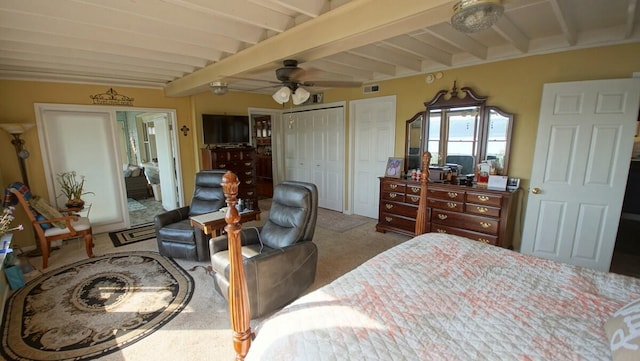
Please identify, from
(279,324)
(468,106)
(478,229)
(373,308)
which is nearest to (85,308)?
(279,324)

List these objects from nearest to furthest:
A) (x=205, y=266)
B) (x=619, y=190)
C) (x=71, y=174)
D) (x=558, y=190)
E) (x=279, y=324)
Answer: (x=279, y=324) < (x=619, y=190) < (x=558, y=190) < (x=205, y=266) < (x=71, y=174)

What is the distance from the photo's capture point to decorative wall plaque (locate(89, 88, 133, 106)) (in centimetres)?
421

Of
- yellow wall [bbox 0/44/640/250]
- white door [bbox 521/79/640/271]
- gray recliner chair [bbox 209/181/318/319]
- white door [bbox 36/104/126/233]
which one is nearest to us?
gray recliner chair [bbox 209/181/318/319]

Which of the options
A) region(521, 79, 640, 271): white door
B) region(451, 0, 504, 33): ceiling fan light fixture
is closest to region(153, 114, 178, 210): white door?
region(451, 0, 504, 33): ceiling fan light fixture

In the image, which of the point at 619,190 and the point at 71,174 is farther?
the point at 71,174

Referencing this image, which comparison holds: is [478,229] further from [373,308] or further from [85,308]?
[85,308]

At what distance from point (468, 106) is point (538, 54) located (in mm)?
839

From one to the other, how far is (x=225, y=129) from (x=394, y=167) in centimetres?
318

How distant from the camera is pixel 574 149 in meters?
2.77

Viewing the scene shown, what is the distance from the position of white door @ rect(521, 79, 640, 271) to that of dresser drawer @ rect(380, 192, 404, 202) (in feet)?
4.79

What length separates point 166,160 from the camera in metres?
5.28

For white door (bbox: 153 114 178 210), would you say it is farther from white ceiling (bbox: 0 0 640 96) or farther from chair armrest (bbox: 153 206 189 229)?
chair armrest (bbox: 153 206 189 229)

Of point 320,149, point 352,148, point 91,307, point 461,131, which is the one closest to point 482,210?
point 461,131

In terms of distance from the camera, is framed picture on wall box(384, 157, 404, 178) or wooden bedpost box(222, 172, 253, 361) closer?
wooden bedpost box(222, 172, 253, 361)
